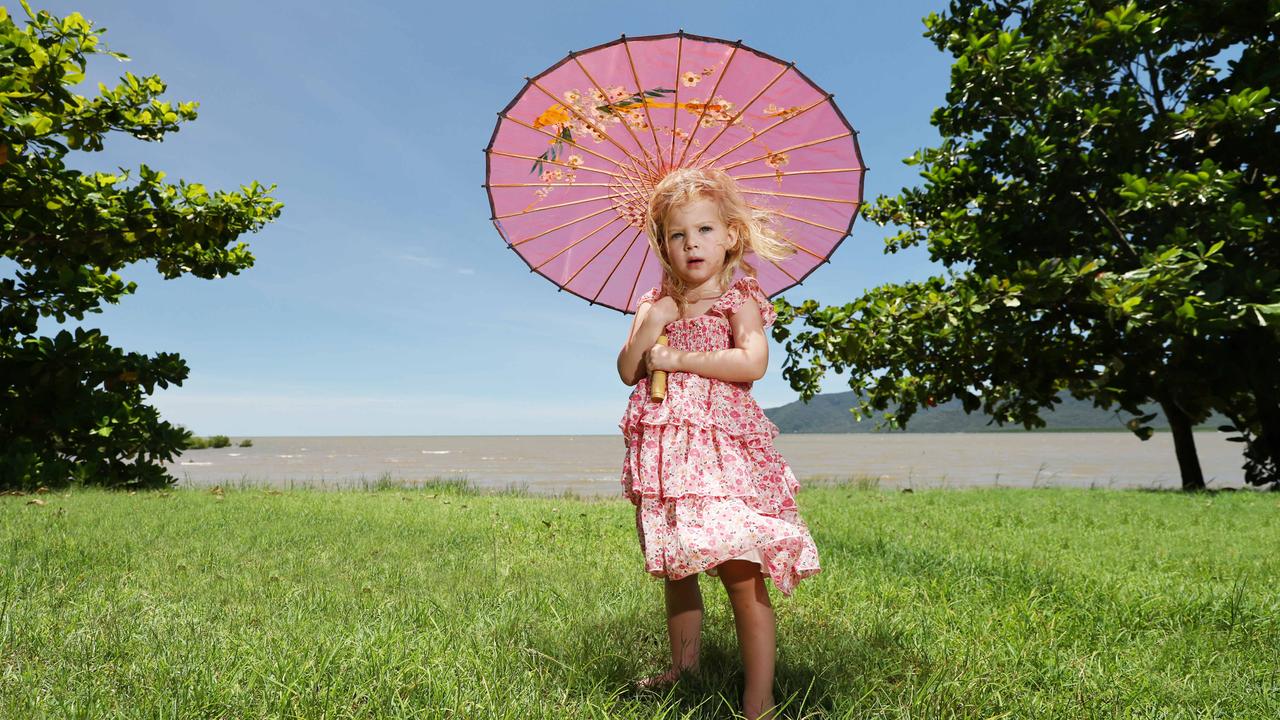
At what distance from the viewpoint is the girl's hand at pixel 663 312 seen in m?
2.84

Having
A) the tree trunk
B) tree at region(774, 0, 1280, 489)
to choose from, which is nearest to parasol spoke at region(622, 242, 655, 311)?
tree at region(774, 0, 1280, 489)

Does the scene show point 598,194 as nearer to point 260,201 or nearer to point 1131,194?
point 1131,194

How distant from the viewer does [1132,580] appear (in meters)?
5.00

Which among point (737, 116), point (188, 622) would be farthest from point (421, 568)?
point (737, 116)

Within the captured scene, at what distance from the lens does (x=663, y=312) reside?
2859mm

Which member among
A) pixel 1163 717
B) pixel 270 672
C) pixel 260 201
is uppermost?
pixel 260 201

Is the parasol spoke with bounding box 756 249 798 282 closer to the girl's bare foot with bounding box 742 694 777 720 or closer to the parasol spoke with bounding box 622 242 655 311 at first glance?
the parasol spoke with bounding box 622 242 655 311

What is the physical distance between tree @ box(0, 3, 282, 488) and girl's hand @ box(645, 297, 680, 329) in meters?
8.87

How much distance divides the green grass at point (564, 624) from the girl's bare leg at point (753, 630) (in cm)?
11

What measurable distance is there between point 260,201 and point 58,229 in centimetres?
259

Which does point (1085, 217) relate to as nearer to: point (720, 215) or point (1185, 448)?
point (1185, 448)

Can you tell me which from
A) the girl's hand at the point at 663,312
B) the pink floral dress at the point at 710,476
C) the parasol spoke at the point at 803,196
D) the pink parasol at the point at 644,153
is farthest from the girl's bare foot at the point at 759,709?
the parasol spoke at the point at 803,196

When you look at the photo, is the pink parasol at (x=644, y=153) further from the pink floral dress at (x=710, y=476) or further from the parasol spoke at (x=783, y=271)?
the pink floral dress at (x=710, y=476)

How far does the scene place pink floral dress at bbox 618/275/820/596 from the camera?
2459mm
